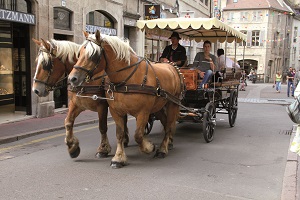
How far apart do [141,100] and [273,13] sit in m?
45.2

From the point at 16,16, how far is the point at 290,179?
322 inches

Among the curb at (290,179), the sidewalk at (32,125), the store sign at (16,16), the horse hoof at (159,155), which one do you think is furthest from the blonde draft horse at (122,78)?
the store sign at (16,16)

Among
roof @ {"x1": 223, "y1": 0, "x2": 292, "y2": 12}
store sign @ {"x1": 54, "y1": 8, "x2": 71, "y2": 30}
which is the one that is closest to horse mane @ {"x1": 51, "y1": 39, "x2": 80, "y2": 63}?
store sign @ {"x1": 54, "y1": 8, "x2": 71, "y2": 30}

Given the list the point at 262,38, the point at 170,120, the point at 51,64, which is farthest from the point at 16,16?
the point at 262,38

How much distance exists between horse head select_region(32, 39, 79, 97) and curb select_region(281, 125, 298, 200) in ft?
12.3

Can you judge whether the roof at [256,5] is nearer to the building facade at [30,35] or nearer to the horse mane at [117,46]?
the building facade at [30,35]

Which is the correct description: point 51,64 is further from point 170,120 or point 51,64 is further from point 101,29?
point 101,29

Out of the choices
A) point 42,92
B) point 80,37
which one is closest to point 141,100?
point 42,92

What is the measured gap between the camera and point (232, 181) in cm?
487

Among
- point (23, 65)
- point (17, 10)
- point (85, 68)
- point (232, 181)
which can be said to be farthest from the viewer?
point (23, 65)

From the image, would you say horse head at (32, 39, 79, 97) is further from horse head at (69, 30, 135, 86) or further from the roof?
the roof

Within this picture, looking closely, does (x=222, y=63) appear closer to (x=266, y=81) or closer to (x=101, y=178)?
(x=101, y=178)

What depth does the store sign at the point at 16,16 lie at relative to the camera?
8898 millimetres

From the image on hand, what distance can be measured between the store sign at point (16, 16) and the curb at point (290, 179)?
7.88m
